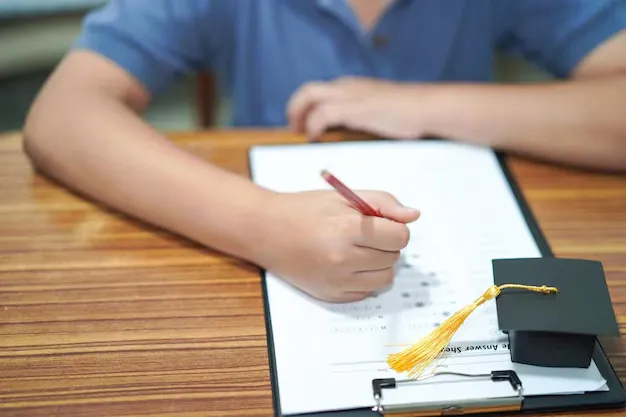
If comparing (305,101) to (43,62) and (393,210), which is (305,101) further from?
(43,62)

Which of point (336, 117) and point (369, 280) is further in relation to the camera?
point (336, 117)

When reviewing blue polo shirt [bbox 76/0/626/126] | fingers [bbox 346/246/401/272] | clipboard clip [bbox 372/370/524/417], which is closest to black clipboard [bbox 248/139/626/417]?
clipboard clip [bbox 372/370/524/417]

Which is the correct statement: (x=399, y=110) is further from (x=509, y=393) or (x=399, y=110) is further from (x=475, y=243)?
(x=509, y=393)

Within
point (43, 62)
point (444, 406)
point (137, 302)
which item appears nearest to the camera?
point (444, 406)

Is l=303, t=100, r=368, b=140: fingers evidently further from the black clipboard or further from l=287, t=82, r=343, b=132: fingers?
the black clipboard

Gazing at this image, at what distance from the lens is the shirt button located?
3.34 feet

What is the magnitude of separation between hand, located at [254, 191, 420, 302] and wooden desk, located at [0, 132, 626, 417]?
0.15 ft

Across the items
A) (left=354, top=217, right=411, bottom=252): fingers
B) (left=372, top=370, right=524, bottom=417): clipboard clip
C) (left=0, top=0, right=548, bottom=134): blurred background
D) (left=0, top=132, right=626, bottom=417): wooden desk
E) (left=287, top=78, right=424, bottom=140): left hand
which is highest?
(left=287, top=78, right=424, bottom=140): left hand

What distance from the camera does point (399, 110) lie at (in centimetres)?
87

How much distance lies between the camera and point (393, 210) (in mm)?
640

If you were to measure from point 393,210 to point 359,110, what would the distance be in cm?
27

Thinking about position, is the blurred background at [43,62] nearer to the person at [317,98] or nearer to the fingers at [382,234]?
the person at [317,98]

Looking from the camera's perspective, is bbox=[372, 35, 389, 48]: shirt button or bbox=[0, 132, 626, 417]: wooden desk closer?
bbox=[0, 132, 626, 417]: wooden desk

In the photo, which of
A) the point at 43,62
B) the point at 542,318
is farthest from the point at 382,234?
the point at 43,62
